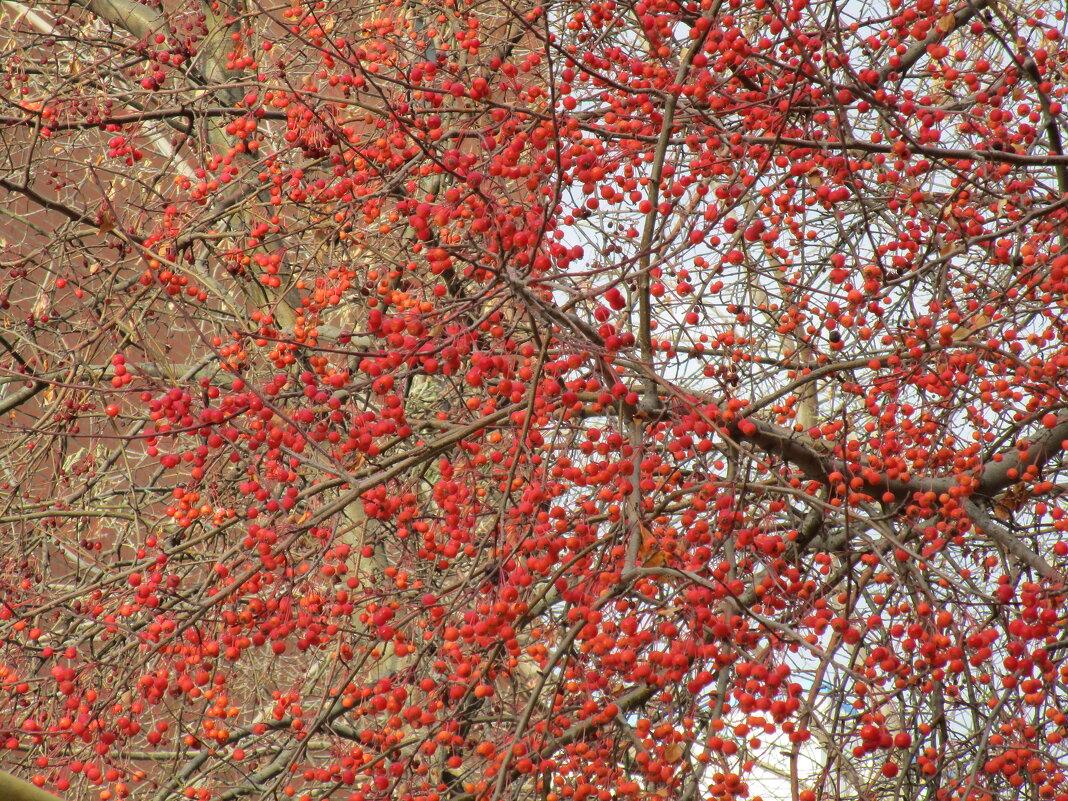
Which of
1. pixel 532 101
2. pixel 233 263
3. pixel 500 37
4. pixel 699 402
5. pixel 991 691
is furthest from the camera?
pixel 500 37

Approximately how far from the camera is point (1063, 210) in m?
4.07

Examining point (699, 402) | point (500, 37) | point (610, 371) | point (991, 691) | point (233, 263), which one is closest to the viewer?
point (610, 371)

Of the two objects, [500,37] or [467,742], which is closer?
[467,742]

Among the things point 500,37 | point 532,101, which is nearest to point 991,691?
point 532,101

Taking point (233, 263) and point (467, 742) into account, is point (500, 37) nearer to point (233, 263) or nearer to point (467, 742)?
point (233, 263)

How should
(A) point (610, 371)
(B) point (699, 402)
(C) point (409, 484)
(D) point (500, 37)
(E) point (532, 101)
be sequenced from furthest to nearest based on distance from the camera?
(D) point (500, 37) < (E) point (532, 101) < (C) point (409, 484) < (B) point (699, 402) < (A) point (610, 371)

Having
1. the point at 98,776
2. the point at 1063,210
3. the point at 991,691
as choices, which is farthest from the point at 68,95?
the point at 991,691

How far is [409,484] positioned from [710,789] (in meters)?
1.30

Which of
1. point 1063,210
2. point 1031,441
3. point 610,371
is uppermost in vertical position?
point 1063,210

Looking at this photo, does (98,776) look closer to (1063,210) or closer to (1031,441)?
(1031,441)

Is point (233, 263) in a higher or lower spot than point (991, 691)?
higher

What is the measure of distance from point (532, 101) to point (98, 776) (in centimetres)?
298

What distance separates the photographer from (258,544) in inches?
134

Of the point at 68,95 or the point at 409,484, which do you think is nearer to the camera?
the point at 409,484
